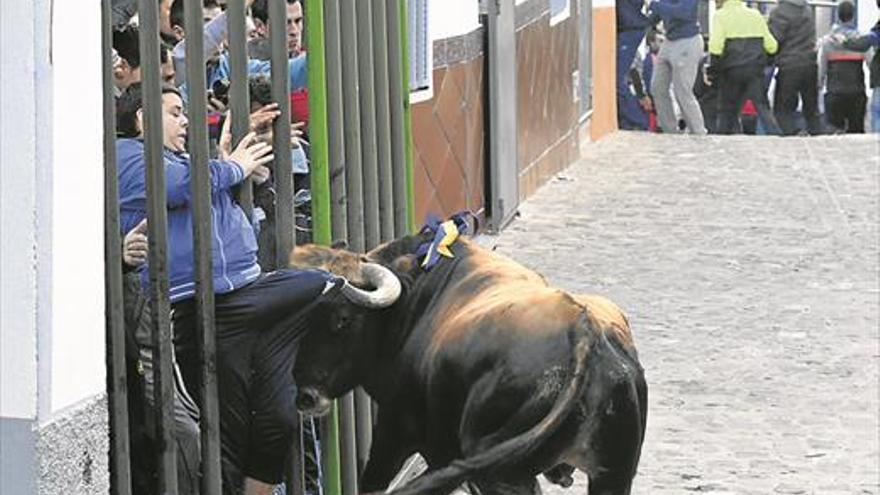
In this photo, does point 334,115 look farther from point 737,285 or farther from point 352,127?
point 737,285

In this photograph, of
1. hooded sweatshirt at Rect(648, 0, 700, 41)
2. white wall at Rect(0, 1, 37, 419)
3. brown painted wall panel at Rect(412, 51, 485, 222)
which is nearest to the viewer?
white wall at Rect(0, 1, 37, 419)

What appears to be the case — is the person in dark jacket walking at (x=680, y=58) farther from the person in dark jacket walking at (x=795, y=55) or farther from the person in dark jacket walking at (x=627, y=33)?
the person in dark jacket walking at (x=795, y=55)

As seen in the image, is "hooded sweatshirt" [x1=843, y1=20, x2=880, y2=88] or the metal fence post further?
"hooded sweatshirt" [x1=843, y1=20, x2=880, y2=88]

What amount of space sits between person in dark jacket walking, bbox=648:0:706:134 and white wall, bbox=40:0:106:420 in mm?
15177

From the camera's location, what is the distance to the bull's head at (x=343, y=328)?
5555mm

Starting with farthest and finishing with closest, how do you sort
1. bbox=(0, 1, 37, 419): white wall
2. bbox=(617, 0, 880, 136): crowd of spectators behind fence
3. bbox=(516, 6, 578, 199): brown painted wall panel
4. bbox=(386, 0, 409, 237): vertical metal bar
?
1. bbox=(617, 0, 880, 136): crowd of spectators behind fence
2. bbox=(516, 6, 578, 199): brown painted wall panel
3. bbox=(386, 0, 409, 237): vertical metal bar
4. bbox=(0, 1, 37, 419): white wall

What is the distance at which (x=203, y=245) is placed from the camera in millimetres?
5570

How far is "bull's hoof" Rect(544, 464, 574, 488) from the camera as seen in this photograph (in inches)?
215

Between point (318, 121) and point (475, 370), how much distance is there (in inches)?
43.2

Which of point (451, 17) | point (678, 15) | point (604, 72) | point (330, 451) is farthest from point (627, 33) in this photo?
point (330, 451)

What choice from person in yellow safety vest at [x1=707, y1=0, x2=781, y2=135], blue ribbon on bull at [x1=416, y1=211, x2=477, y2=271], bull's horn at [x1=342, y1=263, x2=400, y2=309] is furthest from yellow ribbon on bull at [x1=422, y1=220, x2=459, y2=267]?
person in yellow safety vest at [x1=707, y1=0, x2=781, y2=135]

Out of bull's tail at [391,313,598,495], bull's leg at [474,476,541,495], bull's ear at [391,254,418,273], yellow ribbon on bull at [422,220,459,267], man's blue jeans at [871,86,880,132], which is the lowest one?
man's blue jeans at [871,86,880,132]

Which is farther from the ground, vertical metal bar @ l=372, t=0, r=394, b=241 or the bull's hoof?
vertical metal bar @ l=372, t=0, r=394, b=241

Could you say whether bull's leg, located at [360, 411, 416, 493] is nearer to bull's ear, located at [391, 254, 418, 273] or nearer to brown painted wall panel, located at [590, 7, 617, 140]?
bull's ear, located at [391, 254, 418, 273]
